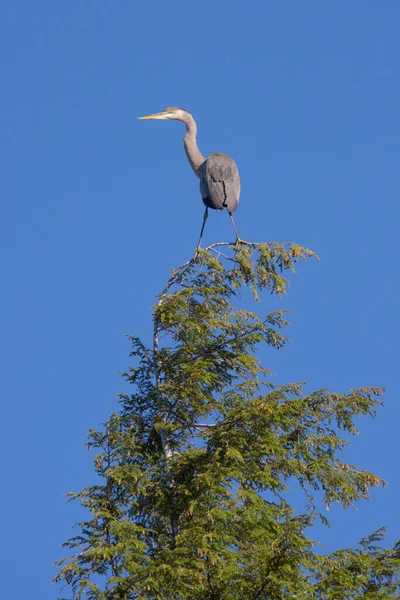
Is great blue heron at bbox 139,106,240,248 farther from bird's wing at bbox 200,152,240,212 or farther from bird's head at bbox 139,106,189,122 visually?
bird's head at bbox 139,106,189,122

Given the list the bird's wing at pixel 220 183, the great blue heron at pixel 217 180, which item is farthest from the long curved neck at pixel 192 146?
the bird's wing at pixel 220 183

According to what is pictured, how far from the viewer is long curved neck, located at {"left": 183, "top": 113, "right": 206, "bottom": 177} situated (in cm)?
1992

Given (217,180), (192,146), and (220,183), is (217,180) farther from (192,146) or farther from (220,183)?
(192,146)

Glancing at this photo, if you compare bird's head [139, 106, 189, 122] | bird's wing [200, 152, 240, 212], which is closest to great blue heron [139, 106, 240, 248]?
bird's wing [200, 152, 240, 212]

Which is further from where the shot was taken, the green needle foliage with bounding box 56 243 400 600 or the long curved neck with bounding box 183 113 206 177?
the long curved neck with bounding box 183 113 206 177

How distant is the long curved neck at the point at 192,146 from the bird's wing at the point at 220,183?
0.71m

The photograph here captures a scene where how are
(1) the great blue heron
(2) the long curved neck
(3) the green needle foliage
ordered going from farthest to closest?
(2) the long curved neck → (1) the great blue heron → (3) the green needle foliage

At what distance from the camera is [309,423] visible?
1315 cm

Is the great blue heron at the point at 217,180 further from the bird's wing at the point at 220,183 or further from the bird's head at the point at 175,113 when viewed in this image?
the bird's head at the point at 175,113

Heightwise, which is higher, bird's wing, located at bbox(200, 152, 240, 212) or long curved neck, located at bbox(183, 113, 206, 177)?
long curved neck, located at bbox(183, 113, 206, 177)

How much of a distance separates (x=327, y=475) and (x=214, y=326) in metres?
2.18

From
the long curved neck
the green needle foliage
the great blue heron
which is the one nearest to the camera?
the green needle foliage

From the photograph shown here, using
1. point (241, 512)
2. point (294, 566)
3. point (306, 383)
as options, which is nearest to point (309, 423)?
point (306, 383)

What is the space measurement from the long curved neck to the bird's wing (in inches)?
27.8
